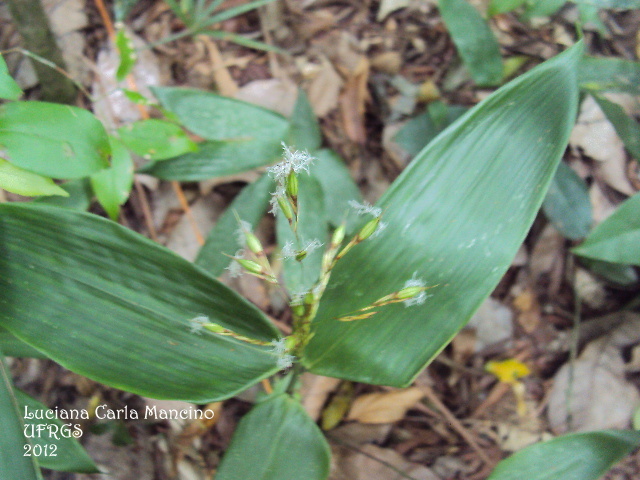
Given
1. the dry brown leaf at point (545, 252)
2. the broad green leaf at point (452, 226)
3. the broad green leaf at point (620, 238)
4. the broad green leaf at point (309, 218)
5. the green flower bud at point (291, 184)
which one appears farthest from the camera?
the dry brown leaf at point (545, 252)

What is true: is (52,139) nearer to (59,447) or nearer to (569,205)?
(59,447)

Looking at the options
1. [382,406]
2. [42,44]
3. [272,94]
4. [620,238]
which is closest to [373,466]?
[382,406]

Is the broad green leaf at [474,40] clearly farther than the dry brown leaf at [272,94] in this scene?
No

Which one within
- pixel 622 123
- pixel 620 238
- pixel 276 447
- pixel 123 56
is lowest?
pixel 276 447

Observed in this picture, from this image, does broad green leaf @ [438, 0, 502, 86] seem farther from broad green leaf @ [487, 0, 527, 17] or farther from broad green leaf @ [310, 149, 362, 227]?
broad green leaf @ [310, 149, 362, 227]

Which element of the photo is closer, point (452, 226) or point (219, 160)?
point (452, 226)

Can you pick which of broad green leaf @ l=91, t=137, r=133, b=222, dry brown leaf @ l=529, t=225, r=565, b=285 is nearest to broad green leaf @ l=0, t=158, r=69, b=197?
broad green leaf @ l=91, t=137, r=133, b=222

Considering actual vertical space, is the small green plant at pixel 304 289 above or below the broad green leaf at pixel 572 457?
above

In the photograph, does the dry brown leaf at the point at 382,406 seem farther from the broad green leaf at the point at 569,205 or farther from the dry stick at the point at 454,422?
the broad green leaf at the point at 569,205

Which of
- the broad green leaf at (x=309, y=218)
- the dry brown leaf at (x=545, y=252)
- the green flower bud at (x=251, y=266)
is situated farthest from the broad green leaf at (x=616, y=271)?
the green flower bud at (x=251, y=266)

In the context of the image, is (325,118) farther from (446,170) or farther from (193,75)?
(446,170)
